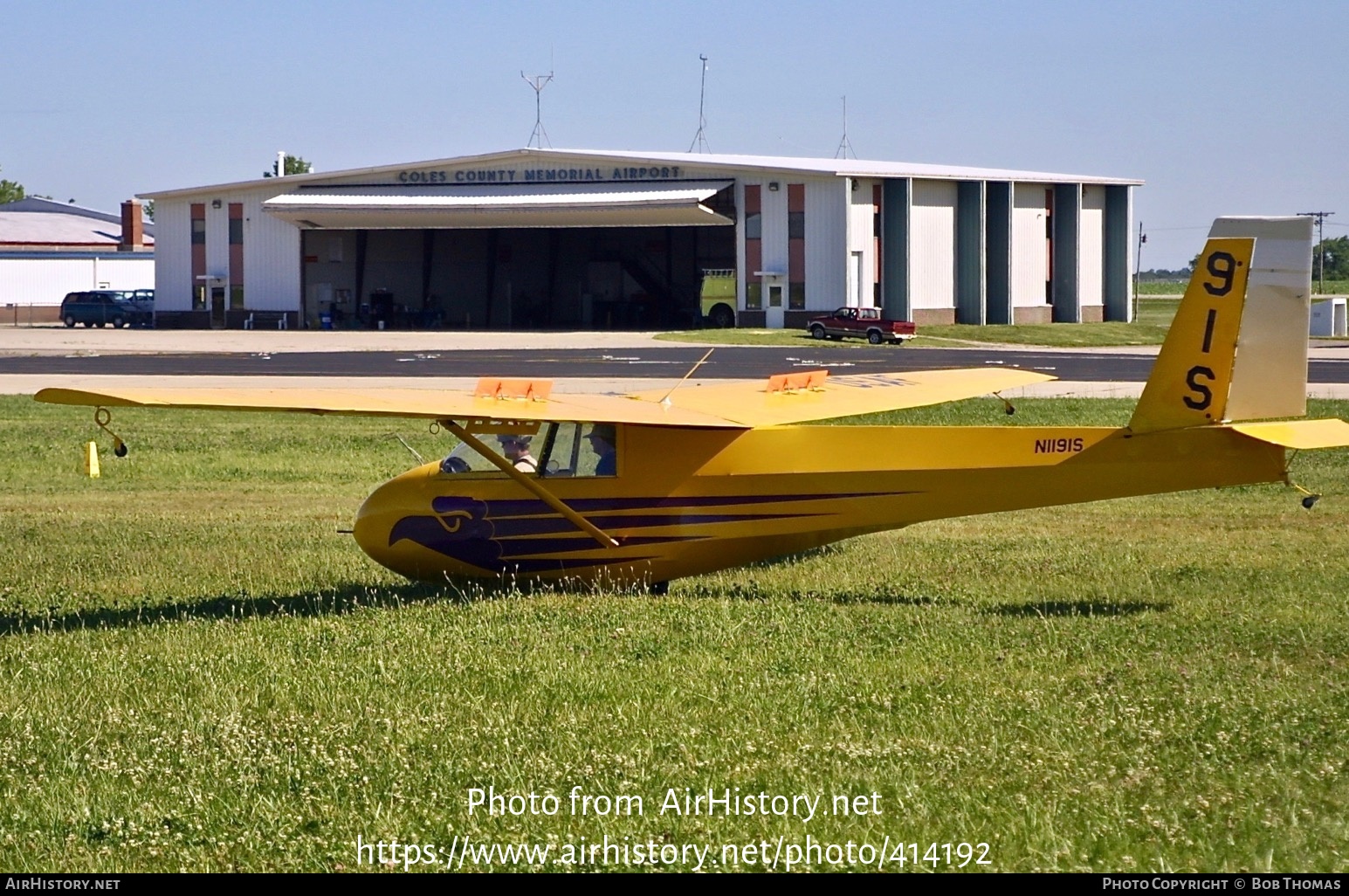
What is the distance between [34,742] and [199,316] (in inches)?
2780

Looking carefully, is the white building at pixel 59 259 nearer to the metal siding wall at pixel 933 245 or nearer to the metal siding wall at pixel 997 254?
the metal siding wall at pixel 933 245

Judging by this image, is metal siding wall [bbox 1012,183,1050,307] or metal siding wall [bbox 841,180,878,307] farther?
metal siding wall [bbox 1012,183,1050,307]

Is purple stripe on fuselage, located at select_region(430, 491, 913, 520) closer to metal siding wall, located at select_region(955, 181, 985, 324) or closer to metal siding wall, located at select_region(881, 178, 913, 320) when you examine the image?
metal siding wall, located at select_region(881, 178, 913, 320)

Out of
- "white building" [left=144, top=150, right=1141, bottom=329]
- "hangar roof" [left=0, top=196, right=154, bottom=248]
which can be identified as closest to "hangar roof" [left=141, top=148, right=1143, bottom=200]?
"white building" [left=144, top=150, right=1141, bottom=329]

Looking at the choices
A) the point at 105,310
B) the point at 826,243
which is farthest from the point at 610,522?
the point at 105,310

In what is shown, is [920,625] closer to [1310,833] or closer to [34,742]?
[1310,833]

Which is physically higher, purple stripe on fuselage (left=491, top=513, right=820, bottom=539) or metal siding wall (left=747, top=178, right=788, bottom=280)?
metal siding wall (left=747, top=178, right=788, bottom=280)

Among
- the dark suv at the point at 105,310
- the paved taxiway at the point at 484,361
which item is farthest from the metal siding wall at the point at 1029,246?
the dark suv at the point at 105,310

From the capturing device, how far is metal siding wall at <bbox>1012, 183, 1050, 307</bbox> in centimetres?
7281

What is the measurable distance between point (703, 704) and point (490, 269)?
7668 centimetres

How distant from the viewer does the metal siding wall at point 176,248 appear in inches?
2987

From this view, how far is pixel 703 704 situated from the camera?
862 cm

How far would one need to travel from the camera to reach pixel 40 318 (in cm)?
9312

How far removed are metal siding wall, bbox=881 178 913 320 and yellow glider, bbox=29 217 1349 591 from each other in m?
55.8
